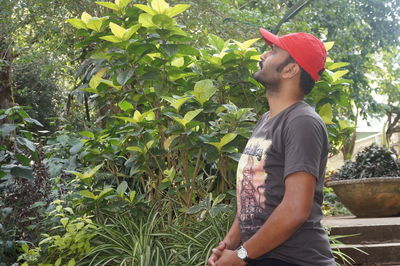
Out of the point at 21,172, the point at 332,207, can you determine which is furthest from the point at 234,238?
the point at 332,207

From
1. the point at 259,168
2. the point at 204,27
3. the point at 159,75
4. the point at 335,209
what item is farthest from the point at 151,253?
the point at 335,209

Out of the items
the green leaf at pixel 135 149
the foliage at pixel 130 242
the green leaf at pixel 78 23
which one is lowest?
the foliage at pixel 130 242

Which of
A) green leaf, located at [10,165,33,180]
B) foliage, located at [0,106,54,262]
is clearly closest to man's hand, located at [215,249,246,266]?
green leaf, located at [10,165,33,180]

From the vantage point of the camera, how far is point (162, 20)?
3.43 m

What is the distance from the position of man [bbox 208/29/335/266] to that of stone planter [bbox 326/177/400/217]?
509 cm

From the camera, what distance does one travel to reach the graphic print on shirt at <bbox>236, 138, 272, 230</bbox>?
1.95 meters

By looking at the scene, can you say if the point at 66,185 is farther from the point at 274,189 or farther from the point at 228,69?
the point at 274,189

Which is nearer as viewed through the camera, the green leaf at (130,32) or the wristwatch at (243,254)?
the wristwatch at (243,254)

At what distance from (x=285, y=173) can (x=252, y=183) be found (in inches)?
7.1

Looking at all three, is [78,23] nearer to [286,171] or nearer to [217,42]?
[217,42]

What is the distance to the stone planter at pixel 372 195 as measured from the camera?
6.89 meters

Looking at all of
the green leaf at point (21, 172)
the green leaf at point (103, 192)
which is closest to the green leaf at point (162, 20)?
the green leaf at point (103, 192)

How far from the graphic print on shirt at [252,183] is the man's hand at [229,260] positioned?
109 millimetres

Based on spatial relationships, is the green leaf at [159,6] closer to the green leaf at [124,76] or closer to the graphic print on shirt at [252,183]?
the green leaf at [124,76]
